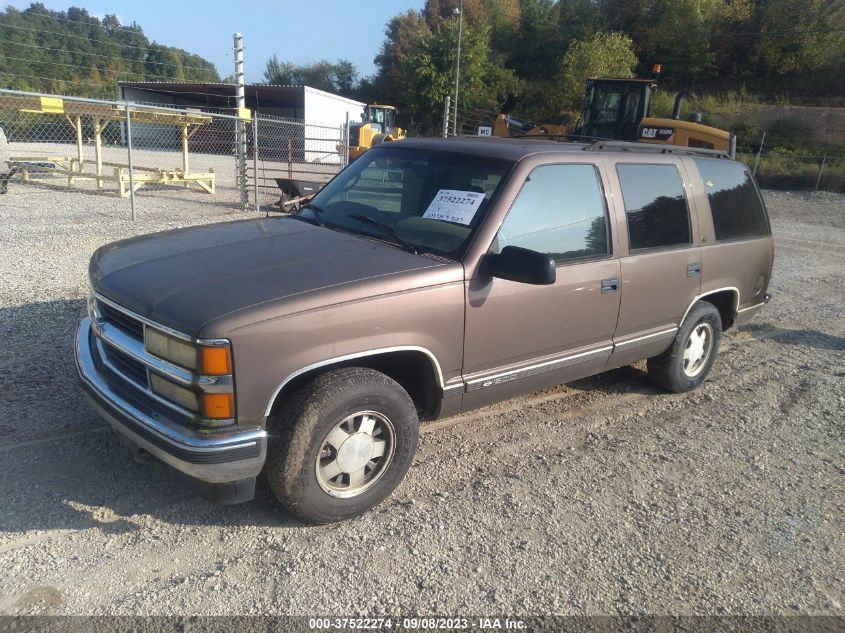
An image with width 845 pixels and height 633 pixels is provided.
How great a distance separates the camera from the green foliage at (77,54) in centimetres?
4503

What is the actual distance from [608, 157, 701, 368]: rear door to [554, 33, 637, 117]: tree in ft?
115

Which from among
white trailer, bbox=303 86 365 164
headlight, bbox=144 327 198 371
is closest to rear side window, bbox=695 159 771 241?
headlight, bbox=144 327 198 371

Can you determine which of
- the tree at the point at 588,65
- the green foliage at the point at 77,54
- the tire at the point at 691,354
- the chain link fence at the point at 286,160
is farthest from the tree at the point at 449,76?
the tire at the point at 691,354

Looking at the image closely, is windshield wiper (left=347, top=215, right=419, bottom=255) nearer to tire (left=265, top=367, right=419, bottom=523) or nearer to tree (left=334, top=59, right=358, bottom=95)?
tire (left=265, top=367, right=419, bottom=523)

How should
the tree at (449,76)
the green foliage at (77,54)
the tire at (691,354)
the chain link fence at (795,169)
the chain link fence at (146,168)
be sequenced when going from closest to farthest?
1. the tire at (691,354)
2. the chain link fence at (146,168)
3. the chain link fence at (795,169)
4. the tree at (449,76)
5. the green foliage at (77,54)

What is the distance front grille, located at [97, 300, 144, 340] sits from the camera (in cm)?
293

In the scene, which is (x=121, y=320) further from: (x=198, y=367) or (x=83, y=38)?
(x=83, y=38)

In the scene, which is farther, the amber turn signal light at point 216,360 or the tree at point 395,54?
the tree at point 395,54

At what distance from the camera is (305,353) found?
2816 mm

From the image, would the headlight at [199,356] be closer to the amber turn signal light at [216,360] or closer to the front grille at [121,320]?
the amber turn signal light at [216,360]

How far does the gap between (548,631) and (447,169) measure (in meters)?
2.62

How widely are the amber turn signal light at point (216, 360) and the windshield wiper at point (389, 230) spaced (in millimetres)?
1236

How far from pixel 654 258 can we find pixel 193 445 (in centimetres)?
325

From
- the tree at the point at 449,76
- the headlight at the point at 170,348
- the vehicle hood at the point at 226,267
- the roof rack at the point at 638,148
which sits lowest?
the headlight at the point at 170,348
